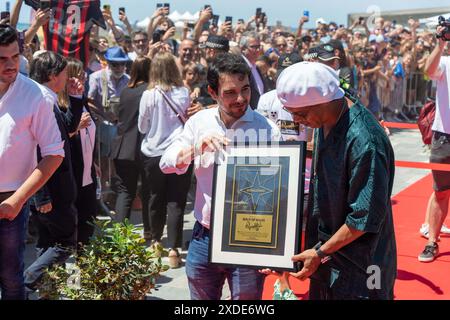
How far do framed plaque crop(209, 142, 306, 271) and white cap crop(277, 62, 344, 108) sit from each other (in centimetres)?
30

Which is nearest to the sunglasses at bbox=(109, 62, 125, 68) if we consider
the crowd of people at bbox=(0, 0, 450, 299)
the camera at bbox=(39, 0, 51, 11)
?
the crowd of people at bbox=(0, 0, 450, 299)

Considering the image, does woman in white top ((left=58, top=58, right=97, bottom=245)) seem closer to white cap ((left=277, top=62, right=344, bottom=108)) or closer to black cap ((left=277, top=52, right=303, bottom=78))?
black cap ((left=277, top=52, right=303, bottom=78))

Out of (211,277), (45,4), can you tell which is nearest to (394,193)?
(45,4)

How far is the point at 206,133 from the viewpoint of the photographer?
320 centimetres

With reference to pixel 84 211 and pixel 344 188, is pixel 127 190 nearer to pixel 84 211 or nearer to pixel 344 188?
pixel 84 211

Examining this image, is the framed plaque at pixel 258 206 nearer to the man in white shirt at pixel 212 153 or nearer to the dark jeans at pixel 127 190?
the man in white shirt at pixel 212 153

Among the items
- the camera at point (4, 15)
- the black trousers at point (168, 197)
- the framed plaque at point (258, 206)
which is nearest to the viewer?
the framed plaque at point (258, 206)

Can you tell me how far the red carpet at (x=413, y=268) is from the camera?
4703 millimetres

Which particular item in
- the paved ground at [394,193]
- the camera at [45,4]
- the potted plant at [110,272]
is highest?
the camera at [45,4]

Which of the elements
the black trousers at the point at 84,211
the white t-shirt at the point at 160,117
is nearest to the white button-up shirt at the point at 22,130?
the black trousers at the point at 84,211

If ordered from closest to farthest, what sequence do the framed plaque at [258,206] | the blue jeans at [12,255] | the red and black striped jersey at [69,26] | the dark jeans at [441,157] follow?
1. the framed plaque at [258,206]
2. the blue jeans at [12,255]
3. the dark jeans at [441,157]
4. the red and black striped jersey at [69,26]

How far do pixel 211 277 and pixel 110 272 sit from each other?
55cm
